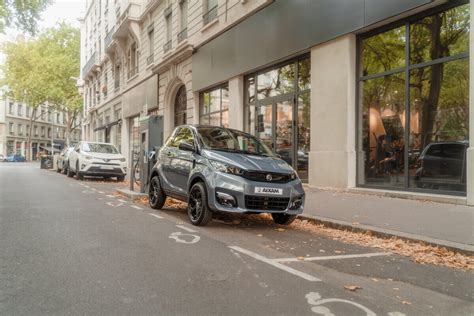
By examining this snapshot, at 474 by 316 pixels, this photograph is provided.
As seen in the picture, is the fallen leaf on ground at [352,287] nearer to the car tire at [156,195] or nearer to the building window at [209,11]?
the car tire at [156,195]

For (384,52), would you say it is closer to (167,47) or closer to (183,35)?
(183,35)

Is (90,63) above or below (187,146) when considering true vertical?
above

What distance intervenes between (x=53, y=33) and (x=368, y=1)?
53041 millimetres

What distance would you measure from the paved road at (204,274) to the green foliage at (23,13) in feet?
65.8

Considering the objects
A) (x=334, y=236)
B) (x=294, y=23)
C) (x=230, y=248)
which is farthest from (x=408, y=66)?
(x=230, y=248)

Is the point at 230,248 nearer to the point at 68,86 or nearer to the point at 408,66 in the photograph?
the point at 408,66

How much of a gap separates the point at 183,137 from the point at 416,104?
17.6 ft

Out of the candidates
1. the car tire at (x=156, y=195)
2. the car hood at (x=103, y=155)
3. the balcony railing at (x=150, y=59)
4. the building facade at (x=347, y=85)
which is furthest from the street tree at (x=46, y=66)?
the car tire at (x=156, y=195)

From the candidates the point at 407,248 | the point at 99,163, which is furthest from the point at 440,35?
the point at 99,163

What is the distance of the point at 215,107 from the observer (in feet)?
61.1

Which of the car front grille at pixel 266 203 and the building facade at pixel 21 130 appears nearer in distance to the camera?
the car front grille at pixel 266 203

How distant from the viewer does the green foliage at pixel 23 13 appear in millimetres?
22844

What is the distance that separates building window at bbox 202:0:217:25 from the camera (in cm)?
1816

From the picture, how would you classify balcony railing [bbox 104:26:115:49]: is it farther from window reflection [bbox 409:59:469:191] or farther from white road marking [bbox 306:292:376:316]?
white road marking [bbox 306:292:376:316]
